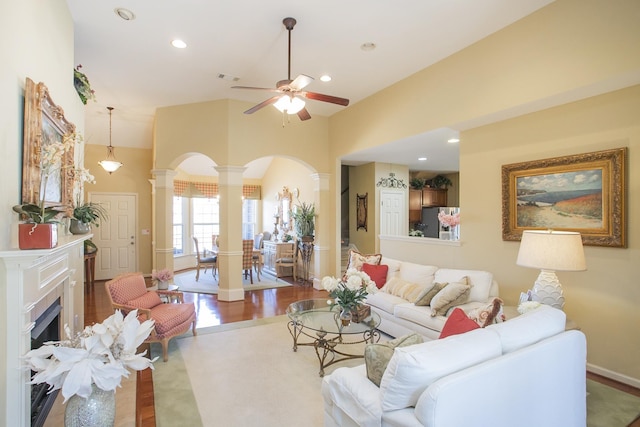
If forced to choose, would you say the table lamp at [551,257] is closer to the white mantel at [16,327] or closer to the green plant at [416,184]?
the white mantel at [16,327]

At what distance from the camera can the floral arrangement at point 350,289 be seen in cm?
325

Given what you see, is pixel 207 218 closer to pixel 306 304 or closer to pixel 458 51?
pixel 306 304

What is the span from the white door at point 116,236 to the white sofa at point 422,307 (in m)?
6.08

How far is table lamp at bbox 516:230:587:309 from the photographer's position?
2.72 m

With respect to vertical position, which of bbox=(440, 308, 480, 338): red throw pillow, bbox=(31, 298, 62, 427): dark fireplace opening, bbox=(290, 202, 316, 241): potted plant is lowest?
bbox=(31, 298, 62, 427): dark fireplace opening

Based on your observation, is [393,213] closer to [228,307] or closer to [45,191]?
[228,307]

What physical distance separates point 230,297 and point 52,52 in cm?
420

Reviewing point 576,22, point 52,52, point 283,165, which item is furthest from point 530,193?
point 283,165

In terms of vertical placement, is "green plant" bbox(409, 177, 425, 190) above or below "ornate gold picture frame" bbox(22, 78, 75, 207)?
above

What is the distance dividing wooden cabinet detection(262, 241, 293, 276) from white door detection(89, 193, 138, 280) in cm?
308

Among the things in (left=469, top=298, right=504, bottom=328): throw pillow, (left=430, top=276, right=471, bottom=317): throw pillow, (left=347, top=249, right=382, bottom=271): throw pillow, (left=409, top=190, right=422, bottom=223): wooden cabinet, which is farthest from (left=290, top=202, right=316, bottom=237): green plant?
(left=469, top=298, right=504, bottom=328): throw pillow

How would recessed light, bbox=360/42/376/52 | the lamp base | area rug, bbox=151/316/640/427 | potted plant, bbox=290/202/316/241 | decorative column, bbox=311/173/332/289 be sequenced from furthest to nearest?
potted plant, bbox=290/202/316/241
decorative column, bbox=311/173/332/289
recessed light, bbox=360/42/376/52
the lamp base
area rug, bbox=151/316/640/427

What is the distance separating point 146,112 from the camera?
624cm

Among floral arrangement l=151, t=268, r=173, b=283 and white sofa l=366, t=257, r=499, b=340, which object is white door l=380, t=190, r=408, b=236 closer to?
white sofa l=366, t=257, r=499, b=340
